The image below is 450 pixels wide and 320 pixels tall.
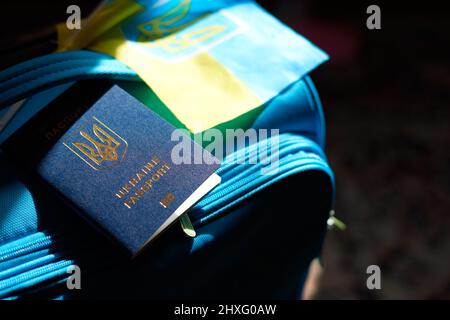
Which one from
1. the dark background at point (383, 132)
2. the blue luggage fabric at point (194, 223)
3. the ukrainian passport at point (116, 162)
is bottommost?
the dark background at point (383, 132)

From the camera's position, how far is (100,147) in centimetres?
47

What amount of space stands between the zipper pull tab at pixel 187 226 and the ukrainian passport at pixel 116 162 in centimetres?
1

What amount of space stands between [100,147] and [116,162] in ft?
0.08

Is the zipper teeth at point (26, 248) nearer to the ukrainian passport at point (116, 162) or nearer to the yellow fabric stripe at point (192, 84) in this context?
the ukrainian passport at point (116, 162)

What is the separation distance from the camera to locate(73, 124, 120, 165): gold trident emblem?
462 mm

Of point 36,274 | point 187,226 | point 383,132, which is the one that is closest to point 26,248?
point 36,274

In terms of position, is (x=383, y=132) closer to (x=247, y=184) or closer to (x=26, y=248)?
(x=247, y=184)

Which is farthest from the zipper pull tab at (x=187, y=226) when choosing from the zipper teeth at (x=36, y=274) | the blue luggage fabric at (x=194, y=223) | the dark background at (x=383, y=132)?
the dark background at (x=383, y=132)

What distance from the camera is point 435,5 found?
1422mm

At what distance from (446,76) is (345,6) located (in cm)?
38

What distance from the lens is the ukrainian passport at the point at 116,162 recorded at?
1.44ft

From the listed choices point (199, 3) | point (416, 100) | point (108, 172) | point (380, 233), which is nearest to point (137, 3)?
point (199, 3)
